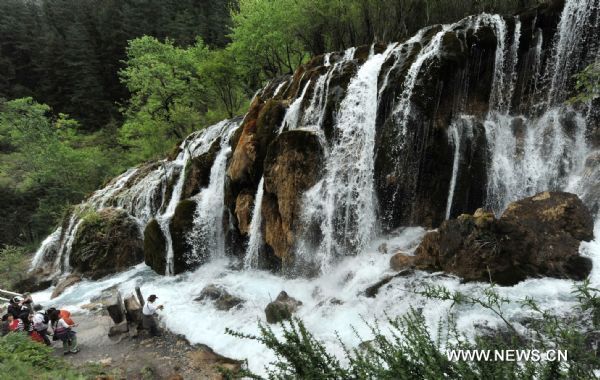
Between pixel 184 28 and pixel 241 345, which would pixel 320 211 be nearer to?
pixel 241 345

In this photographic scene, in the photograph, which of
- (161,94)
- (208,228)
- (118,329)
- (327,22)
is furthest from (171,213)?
(327,22)

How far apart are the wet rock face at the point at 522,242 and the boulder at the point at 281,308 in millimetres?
3983

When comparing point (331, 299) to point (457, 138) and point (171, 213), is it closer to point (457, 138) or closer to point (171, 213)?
point (457, 138)

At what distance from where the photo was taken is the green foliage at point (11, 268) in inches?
663

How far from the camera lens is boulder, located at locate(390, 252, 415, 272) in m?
9.21

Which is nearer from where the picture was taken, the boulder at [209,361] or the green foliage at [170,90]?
the boulder at [209,361]

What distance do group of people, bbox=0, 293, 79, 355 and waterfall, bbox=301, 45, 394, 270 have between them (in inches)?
285

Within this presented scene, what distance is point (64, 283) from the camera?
14.9 m

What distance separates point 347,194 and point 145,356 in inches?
282

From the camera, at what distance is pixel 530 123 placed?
35.8ft

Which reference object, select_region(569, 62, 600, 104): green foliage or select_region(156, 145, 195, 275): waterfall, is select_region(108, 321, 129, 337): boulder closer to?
select_region(156, 145, 195, 275): waterfall

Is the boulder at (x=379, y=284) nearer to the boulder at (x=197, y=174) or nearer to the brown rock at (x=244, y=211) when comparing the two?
the brown rock at (x=244, y=211)

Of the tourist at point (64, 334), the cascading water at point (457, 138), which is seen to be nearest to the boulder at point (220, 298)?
the tourist at point (64, 334)

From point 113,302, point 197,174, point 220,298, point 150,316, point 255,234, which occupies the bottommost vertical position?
point 113,302
